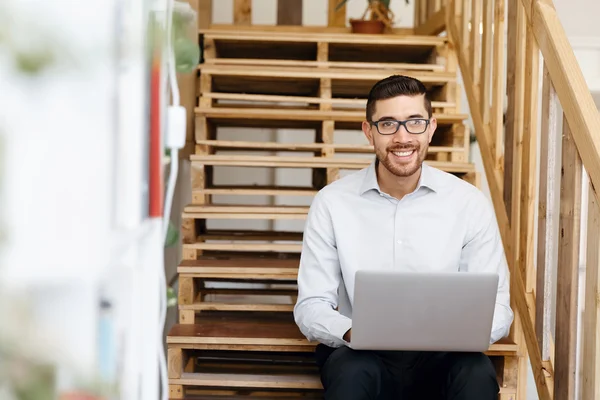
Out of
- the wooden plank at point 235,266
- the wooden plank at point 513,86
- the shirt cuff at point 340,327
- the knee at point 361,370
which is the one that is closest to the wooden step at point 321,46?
the wooden plank at point 513,86

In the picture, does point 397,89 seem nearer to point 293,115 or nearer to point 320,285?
point 320,285

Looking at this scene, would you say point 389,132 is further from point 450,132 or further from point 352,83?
point 352,83

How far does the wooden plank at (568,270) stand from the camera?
5.93 feet

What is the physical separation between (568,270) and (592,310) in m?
0.17

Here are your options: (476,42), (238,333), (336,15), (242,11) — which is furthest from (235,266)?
(336,15)

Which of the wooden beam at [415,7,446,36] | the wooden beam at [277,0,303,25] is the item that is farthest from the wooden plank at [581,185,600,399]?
the wooden beam at [277,0,303,25]

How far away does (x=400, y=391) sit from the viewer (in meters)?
1.87

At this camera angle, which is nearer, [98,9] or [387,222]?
[98,9]

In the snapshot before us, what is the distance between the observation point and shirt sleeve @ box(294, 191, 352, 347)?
6.02 feet

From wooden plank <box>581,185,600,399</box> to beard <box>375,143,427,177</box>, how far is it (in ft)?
1.48

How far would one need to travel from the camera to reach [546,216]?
2.04 m

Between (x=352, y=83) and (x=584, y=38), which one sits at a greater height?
(x=584, y=38)

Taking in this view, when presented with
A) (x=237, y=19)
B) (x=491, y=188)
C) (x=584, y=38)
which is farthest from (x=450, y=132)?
(x=584, y=38)

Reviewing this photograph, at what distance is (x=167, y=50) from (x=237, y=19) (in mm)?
3179
